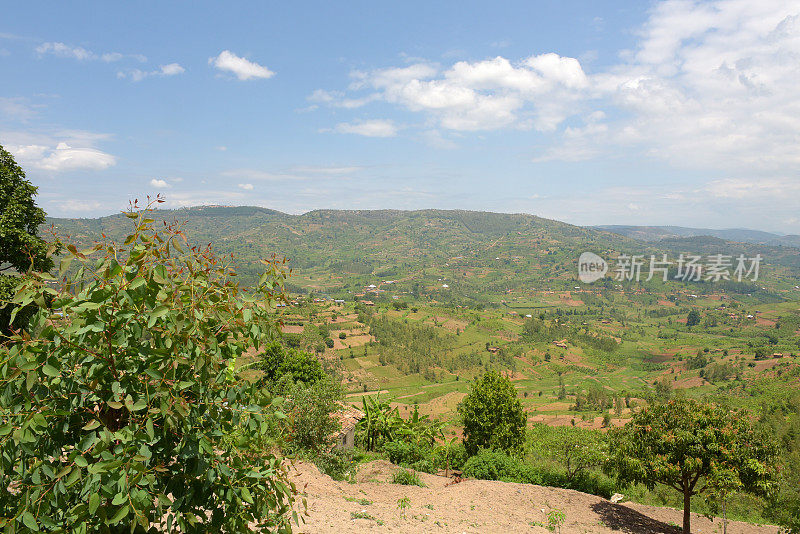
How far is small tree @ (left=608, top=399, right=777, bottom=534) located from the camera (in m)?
11.8

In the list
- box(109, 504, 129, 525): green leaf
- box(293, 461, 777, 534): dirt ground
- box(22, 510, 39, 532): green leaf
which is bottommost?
box(293, 461, 777, 534): dirt ground

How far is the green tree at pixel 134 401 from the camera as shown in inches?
89.3

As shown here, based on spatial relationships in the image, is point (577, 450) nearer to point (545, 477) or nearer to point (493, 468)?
point (545, 477)

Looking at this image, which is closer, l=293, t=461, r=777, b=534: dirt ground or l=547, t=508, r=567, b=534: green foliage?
l=293, t=461, r=777, b=534: dirt ground

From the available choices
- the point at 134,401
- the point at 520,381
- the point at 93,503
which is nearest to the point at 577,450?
the point at 134,401

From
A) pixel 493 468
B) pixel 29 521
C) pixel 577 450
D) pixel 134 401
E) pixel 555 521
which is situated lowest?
pixel 493 468

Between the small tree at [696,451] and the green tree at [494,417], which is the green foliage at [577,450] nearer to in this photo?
the small tree at [696,451]

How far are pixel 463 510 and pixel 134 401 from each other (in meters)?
11.6

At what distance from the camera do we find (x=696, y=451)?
1200 centimetres

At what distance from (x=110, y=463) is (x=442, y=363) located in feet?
405

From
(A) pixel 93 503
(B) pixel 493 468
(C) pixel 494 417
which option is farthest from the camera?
(C) pixel 494 417

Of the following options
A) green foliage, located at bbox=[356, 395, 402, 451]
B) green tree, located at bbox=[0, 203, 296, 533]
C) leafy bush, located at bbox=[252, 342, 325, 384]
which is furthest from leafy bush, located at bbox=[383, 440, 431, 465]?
green tree, located at bbox=[0, 203, 296, 533]

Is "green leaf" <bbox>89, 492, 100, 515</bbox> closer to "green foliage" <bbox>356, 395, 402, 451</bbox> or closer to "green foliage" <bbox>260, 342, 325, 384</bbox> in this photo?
"green foliage" <bbox>356, 395, 402, 451</bbox>

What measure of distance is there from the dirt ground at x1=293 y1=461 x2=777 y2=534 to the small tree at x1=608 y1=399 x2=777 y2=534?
1.76 m
